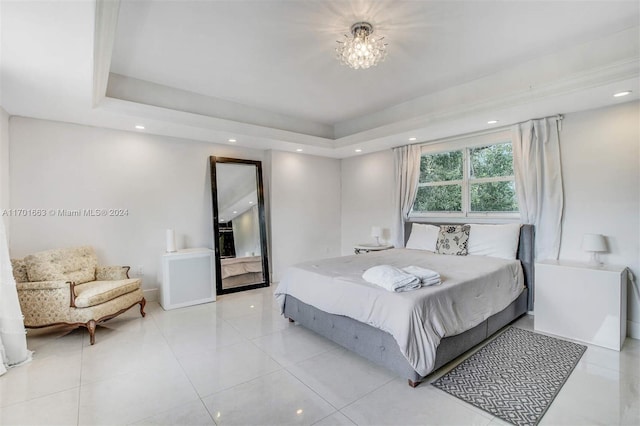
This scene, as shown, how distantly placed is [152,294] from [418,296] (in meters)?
3.88

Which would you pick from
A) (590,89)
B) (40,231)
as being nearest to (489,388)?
(590,89)

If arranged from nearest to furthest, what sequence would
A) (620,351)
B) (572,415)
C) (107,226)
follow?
(572,415)
(620,351)
(107,226)

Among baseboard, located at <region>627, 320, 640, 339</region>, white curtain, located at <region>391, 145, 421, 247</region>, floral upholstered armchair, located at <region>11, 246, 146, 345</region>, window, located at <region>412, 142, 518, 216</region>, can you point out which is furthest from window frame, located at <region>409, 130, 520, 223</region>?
floral upholstered armchair, located at <region>11, 246, 146, 345</region>

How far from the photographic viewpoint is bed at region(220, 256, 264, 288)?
484 centimetres

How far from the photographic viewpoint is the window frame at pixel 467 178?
414 cm

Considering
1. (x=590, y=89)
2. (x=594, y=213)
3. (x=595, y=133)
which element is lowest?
(x=594, y=213)

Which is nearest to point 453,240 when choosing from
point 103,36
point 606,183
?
point 606,183

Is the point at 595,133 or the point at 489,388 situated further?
the point at 595,133

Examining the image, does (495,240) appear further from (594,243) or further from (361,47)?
(361,47)

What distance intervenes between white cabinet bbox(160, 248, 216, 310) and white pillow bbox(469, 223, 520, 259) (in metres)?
3.68

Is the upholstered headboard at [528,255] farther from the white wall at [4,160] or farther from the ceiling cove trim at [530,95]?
the white wall at [4,160]

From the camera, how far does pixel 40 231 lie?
3660 millimetres

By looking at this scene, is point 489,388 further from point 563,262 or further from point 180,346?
point 180,346

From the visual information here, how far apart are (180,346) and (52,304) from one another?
1.35m
